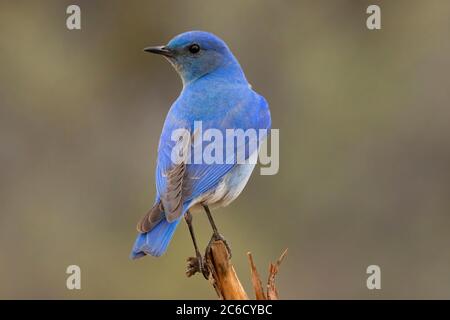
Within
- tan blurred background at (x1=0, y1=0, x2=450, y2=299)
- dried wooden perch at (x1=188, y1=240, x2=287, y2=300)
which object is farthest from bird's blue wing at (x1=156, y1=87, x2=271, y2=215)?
tan blurred background at (x1=0, y1=0, x2=450, y2=299)

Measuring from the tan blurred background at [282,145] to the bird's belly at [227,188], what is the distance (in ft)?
12.1

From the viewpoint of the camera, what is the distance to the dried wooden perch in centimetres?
672

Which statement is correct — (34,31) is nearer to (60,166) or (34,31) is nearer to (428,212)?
(60,166)

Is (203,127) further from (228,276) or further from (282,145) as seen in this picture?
(282,145)

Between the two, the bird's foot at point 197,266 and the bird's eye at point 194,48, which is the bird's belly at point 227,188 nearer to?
the bird's foot at point 197,266

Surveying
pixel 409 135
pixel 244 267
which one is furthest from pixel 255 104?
pixel 409 135

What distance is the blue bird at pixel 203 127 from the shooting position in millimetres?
7070

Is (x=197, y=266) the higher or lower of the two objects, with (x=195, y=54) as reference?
lower

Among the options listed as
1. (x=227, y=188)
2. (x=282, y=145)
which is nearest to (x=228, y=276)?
(x=227, y=188)

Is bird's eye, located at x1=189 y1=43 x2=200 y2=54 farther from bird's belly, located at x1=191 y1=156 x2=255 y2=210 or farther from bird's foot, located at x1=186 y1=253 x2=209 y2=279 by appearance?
bird's foot, located at x1=186 y1=253 x2=209 y2=279

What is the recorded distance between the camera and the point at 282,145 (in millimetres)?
12688

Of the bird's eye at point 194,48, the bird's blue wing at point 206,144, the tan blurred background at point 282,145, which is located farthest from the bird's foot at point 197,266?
the tan blurred background at point 282,145

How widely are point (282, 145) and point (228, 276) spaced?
19.0 feet

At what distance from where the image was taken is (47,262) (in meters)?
11.8
